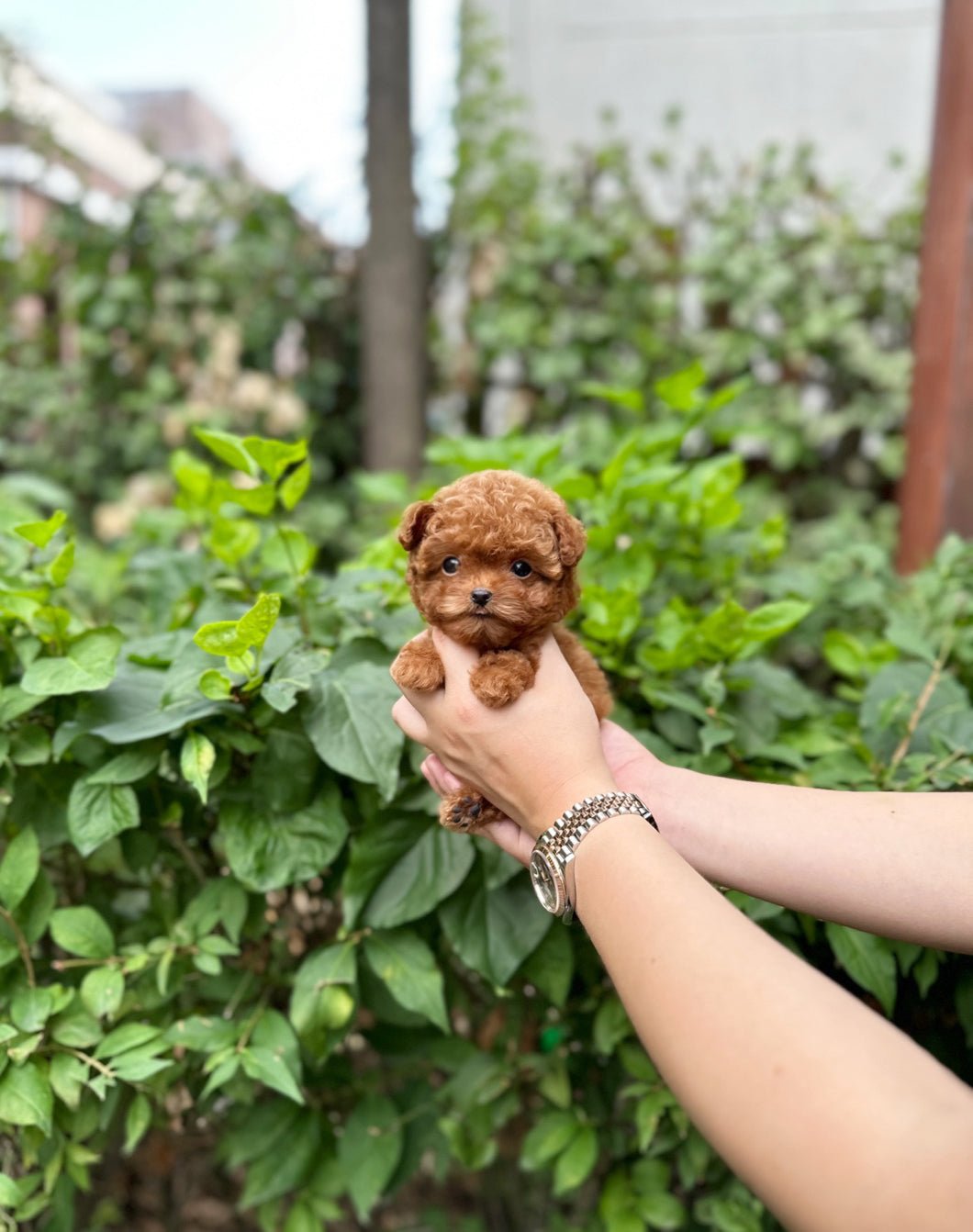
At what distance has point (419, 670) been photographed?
3.70 feet

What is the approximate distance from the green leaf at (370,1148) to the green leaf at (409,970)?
0.34 meters

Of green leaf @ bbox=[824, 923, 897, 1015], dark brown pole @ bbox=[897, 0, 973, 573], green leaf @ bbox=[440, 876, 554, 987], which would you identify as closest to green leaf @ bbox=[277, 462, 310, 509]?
green leaf @ bbox=[440, 876, 554, 987]

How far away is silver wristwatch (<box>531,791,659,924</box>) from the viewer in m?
1.05

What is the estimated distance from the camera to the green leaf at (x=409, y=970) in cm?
139

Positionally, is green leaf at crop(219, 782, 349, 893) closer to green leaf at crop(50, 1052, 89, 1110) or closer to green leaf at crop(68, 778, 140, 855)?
green leaf at crop(68, 778, 140, 855)

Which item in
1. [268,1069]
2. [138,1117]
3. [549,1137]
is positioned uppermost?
[268,1069]

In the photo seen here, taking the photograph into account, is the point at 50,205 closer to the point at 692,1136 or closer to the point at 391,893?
the point at 391,893

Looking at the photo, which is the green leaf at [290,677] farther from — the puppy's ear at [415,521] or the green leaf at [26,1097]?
the green leaf at [26,1097]

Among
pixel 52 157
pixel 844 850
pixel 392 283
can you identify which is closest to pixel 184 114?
pixel 52 157

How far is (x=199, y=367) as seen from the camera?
16.3ft

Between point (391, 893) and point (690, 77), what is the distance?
17.5ft

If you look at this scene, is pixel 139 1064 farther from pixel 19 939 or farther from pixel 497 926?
pixel 497 926

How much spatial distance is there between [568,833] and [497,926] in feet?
1.39

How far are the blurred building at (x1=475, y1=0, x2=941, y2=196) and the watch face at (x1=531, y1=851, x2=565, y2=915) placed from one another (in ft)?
16.5
